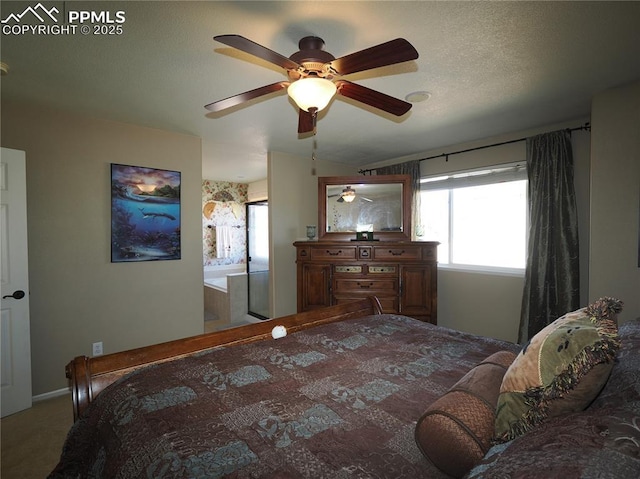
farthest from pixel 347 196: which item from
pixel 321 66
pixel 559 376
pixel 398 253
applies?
pixel 559 376

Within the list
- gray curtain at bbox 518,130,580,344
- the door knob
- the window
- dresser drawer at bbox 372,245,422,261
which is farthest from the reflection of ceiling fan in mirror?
the door knob

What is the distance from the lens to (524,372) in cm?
82

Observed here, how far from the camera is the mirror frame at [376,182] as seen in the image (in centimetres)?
403

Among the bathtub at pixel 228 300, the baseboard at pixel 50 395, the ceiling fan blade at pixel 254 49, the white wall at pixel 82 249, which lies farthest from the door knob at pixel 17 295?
the bathtub at pixel 228 300

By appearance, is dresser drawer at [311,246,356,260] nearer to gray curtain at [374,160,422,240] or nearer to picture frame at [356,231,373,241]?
picture frame at [356,231,373,241]

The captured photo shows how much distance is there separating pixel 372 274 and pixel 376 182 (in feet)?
3.90

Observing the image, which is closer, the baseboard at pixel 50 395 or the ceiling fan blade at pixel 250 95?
the ceiling fan blade at pixel 250 95

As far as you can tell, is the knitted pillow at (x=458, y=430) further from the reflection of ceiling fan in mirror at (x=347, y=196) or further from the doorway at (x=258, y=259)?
the doorway at (x=258, y=259)

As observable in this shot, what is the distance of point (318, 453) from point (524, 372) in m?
0.58

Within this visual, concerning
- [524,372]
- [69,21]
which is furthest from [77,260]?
[524,372]

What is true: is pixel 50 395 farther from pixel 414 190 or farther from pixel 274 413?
pixel 414 190

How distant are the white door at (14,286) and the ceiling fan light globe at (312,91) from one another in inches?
90.3

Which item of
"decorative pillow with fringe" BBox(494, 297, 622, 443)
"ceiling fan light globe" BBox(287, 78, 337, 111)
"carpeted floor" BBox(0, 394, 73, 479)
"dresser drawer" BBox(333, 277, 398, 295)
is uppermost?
"ceiling fan light globe" BBox(287, 78, 337, 111)

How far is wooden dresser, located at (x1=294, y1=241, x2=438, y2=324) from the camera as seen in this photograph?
12.1 feet
